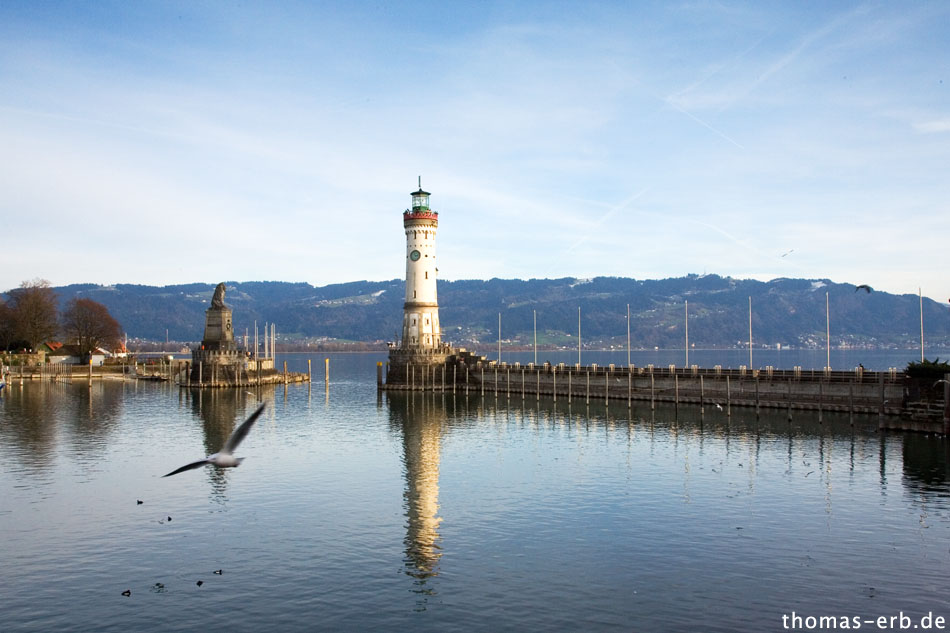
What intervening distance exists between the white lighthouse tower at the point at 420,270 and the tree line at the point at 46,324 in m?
72.6

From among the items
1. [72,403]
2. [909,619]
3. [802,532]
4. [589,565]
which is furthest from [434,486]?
[72,403]

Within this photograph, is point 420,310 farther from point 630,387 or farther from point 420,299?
point 630,387

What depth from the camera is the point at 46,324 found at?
459ft

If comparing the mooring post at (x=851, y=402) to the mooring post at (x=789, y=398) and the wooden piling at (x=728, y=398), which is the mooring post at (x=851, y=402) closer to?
the mooring post at (x=789, y=398)

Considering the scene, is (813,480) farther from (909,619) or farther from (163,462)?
(163,462)

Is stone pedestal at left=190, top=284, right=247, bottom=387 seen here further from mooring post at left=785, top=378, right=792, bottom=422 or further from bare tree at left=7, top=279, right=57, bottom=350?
mooring post at left=785, top=378, right=792, bottom=422

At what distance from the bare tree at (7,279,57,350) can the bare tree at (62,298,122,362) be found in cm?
610

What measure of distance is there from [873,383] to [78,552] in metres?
56.8

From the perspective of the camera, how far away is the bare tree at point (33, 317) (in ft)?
443

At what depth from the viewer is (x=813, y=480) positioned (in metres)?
40.6

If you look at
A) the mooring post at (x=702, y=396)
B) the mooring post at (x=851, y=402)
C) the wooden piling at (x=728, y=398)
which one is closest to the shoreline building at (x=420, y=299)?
the mooring post at (x=702, y=396)

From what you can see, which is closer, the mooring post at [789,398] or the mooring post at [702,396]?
the mooring post at [789,398]

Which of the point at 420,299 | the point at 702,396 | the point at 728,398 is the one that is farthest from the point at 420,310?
the point at 728,398

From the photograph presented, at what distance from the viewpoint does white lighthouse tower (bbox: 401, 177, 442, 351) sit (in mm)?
101875
